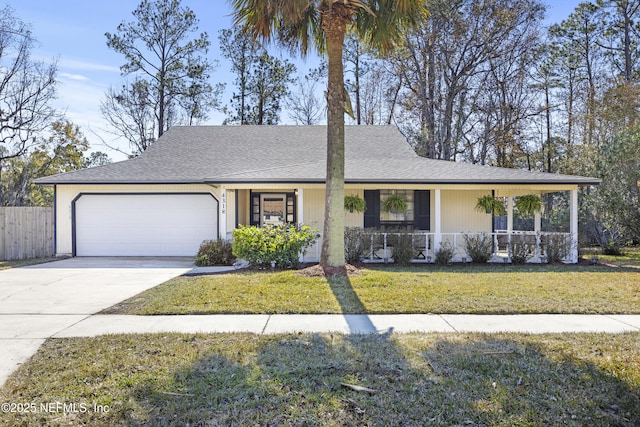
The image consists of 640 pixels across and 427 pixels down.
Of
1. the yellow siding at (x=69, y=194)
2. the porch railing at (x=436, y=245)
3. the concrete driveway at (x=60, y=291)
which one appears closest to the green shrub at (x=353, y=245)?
the porch railing at (x=436, y=245)

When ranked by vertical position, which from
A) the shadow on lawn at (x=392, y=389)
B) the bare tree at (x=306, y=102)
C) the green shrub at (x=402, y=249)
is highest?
the bare tree at (x=306, y=102)

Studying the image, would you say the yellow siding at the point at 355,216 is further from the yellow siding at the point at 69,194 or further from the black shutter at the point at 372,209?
the yellow siding at the point at 69,194

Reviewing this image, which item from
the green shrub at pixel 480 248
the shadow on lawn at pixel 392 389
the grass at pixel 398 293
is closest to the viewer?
the shadow on lawn at pixel 392 389

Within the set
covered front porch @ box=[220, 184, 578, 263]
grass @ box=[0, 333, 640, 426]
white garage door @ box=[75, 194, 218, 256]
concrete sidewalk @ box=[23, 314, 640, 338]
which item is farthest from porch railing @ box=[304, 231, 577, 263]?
grass @ box=[0, 333, 640, 426]

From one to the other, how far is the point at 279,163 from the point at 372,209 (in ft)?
13.6

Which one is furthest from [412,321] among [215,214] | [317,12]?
[215,214]

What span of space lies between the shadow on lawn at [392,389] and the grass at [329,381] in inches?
0.4

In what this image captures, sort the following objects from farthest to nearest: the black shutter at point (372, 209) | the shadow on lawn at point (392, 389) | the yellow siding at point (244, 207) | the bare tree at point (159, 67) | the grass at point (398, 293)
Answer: the bare tree at point (159, 67), the yellow siding at point (244, 207), the black shutter at point (372, 209), the grass at point (398, 293), the shadow on lawn at point (392, 389)

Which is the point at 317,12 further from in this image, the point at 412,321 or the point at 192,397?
the point at 192,397

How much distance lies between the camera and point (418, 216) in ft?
45.4

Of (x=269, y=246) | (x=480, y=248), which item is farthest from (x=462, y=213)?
(x=269, y=246)

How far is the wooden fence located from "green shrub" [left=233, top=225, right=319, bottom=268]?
26.1 feet

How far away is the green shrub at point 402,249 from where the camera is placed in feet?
37.6

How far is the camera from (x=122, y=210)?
13.9 m
